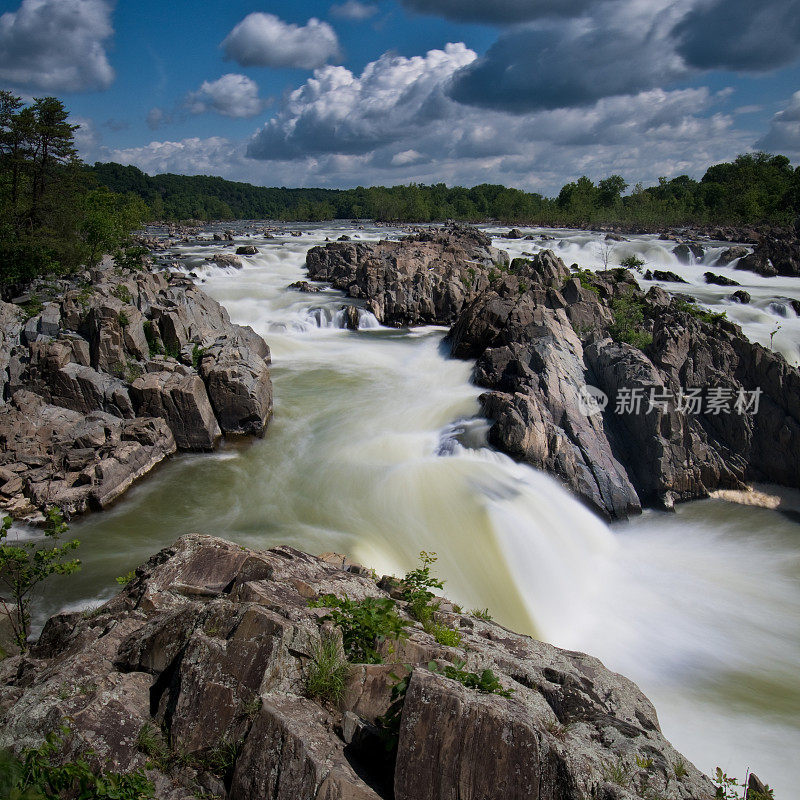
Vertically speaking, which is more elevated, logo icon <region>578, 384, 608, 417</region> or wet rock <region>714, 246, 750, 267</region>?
wet rock <region>714, 246, 750, 267</region>

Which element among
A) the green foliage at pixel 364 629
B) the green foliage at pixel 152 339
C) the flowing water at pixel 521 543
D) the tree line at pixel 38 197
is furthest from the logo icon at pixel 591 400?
the tree line at pixel 38 197

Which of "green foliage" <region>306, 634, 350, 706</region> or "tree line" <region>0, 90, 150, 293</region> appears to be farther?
"tree line" <region>0, 90, 150, 293</region>

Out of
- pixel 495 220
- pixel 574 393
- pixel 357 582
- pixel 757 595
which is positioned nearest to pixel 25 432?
pixel 357 582

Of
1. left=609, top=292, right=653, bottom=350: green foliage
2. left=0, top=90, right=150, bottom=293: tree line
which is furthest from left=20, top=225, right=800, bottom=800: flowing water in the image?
left=0, top=90, right=150, bottom=293: tree line

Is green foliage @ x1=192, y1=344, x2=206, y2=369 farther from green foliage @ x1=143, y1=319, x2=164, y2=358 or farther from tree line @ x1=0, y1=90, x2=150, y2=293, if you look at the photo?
tree line @ x1=0, y1=90, x2=150, y2=293

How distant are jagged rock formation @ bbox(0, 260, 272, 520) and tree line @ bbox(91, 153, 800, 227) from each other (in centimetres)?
9181

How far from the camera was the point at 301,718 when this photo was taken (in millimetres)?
4461

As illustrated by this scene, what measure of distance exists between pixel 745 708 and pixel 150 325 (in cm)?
1975

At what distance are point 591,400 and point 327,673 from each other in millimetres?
14849

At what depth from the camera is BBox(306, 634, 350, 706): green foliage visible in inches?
191

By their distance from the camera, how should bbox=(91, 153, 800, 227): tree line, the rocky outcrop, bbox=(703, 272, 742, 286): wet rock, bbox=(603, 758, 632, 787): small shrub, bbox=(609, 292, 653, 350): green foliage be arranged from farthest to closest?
bbox=(91, 153, 800, 227): tree line, bbox=(703, 272, 742, 286): wet rock, the rocky outcrop, bbox=(609, 292, 653, 350): green foliage, bbox=(603, 758, 632, 787): small shrub

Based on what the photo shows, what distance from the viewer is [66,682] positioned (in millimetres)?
4656

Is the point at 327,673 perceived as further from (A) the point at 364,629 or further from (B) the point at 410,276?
(B) the point at 410,276

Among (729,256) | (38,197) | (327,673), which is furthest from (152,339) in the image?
(729,256)
